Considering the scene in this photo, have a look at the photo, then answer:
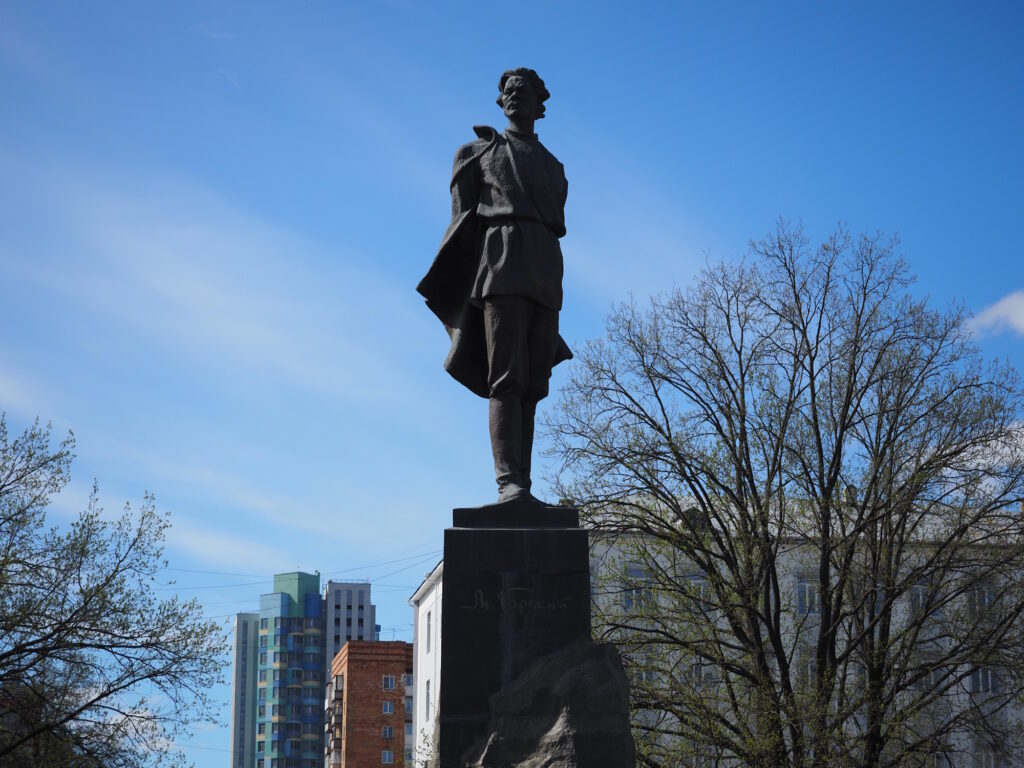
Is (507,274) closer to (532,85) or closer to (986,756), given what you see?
(532,85)

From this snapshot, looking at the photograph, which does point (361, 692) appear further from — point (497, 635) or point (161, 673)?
point (497, 635)

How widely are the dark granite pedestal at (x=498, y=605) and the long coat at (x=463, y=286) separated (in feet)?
4.01

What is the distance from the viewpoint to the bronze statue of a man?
9164 mm

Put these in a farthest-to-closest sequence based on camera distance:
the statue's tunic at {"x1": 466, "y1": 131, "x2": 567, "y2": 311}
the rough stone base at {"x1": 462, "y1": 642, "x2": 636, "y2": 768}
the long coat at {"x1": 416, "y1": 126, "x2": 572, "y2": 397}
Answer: the long coat at {"x1": 416, "y1": 126, "x2": 572, "y2": 397} → the statue's tunic at {"x1": 466, "y1": 131, "x2": 567, "y2": 311} → the rough stone base at {"x1": 462, "y1": 642, "x2": 636, "y2": 768}

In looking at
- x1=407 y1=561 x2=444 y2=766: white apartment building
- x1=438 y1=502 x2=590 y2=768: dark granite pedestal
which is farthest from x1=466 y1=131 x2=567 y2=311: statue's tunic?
x1=407 y1=561 x2=444 y2=766: white apartment building

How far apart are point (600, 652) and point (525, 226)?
293 centimetres

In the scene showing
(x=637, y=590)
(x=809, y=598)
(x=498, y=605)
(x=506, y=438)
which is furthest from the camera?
(x=809, y=598)

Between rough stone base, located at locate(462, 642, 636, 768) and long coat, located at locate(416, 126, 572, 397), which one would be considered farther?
long coat, located at locate(416, 126, 572, 397)

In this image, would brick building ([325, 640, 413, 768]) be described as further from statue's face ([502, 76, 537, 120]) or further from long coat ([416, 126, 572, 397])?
statue's face ([502, 76, 537, 120])

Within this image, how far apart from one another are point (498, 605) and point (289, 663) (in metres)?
131

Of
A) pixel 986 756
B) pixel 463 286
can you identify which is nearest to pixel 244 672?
pixel 986 756

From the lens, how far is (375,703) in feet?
241

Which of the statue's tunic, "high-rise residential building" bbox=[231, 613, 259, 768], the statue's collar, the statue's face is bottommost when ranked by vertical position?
"high-rise residential building" bbox=[231, 613, 259, 768]

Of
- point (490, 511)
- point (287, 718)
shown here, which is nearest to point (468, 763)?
point (490, 511)
